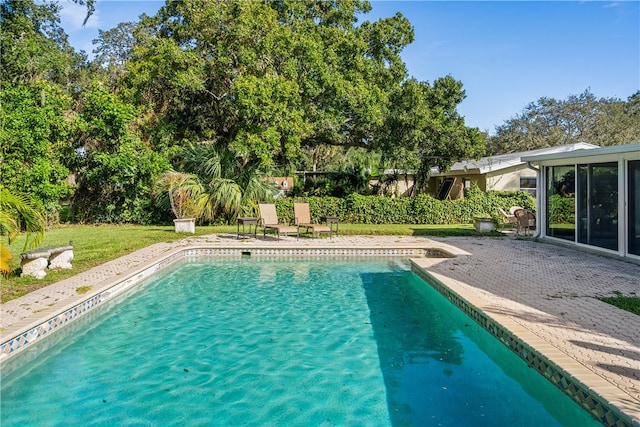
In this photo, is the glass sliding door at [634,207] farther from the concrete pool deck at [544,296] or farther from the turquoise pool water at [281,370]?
the turquoise pool water at [281,370]

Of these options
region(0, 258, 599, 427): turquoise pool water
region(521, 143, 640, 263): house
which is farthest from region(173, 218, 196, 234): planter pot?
region(521, 143, 640, 263): house

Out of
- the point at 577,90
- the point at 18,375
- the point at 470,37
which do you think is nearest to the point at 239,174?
the point at 470,37

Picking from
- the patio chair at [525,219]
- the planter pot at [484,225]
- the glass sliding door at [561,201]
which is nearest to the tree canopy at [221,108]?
the planter pot at [484,225]

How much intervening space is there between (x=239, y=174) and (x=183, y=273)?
811 cm

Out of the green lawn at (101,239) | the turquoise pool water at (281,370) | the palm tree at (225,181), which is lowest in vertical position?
the turquoise pool water at (281,370)

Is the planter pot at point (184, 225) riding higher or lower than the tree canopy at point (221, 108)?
lower

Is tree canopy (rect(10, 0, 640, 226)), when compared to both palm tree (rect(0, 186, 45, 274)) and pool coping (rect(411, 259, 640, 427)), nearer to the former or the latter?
palm tree (rect(0, 186, 45, 274))

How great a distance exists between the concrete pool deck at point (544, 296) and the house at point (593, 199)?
0.46 m

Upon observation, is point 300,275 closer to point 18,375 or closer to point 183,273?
point 183,273

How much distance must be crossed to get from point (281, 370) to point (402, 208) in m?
14.3

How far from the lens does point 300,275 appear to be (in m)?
9.97

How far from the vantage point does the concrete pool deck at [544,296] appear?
3.96 m

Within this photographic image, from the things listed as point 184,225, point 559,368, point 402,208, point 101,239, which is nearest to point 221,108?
point 184,225

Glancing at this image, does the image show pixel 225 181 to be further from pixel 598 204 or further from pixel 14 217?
pixel 598 204
